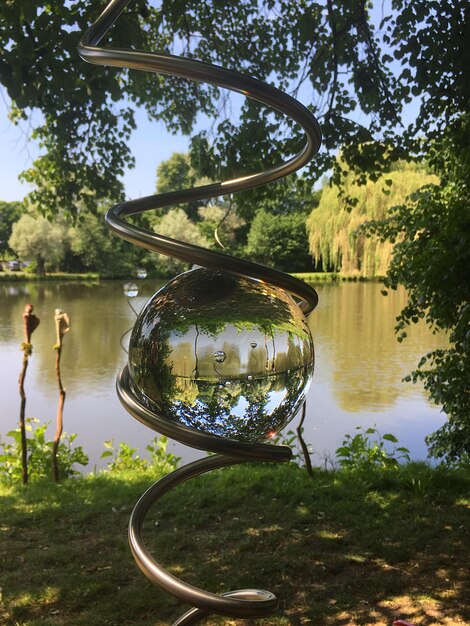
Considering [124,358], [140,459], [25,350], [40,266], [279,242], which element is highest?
[279,242]

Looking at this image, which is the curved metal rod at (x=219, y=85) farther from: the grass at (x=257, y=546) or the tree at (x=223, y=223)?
the tree at (x=223, y=223)

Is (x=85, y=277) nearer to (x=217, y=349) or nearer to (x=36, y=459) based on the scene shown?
(x=36, y=459)

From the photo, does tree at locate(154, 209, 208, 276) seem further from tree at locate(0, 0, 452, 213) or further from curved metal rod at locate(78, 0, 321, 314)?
curved metal rod at locate(78, 0, 321, 314)

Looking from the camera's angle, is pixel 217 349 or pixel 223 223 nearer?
pixel 217 349

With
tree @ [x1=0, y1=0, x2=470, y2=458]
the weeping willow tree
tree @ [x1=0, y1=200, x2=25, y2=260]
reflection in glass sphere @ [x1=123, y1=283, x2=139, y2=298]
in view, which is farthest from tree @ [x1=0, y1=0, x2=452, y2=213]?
tree @ [x1=0, y1=200, x2=25, y2=260]

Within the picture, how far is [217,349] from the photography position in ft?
1.66

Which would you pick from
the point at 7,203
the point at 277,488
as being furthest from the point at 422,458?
the point at 7,203

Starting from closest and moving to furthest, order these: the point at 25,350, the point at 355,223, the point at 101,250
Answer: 1. the point at 25,350
2. the point at 101,250
3. the point at 355,223

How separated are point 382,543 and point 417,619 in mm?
528

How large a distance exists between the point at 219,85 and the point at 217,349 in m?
0.25

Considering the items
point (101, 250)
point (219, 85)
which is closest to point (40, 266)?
point (101, 250)

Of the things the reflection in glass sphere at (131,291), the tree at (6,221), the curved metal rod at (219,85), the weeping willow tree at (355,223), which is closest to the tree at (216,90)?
the reflection in glass sphere at (131,291)

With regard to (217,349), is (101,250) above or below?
above

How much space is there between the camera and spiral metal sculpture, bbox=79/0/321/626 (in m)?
0.51
